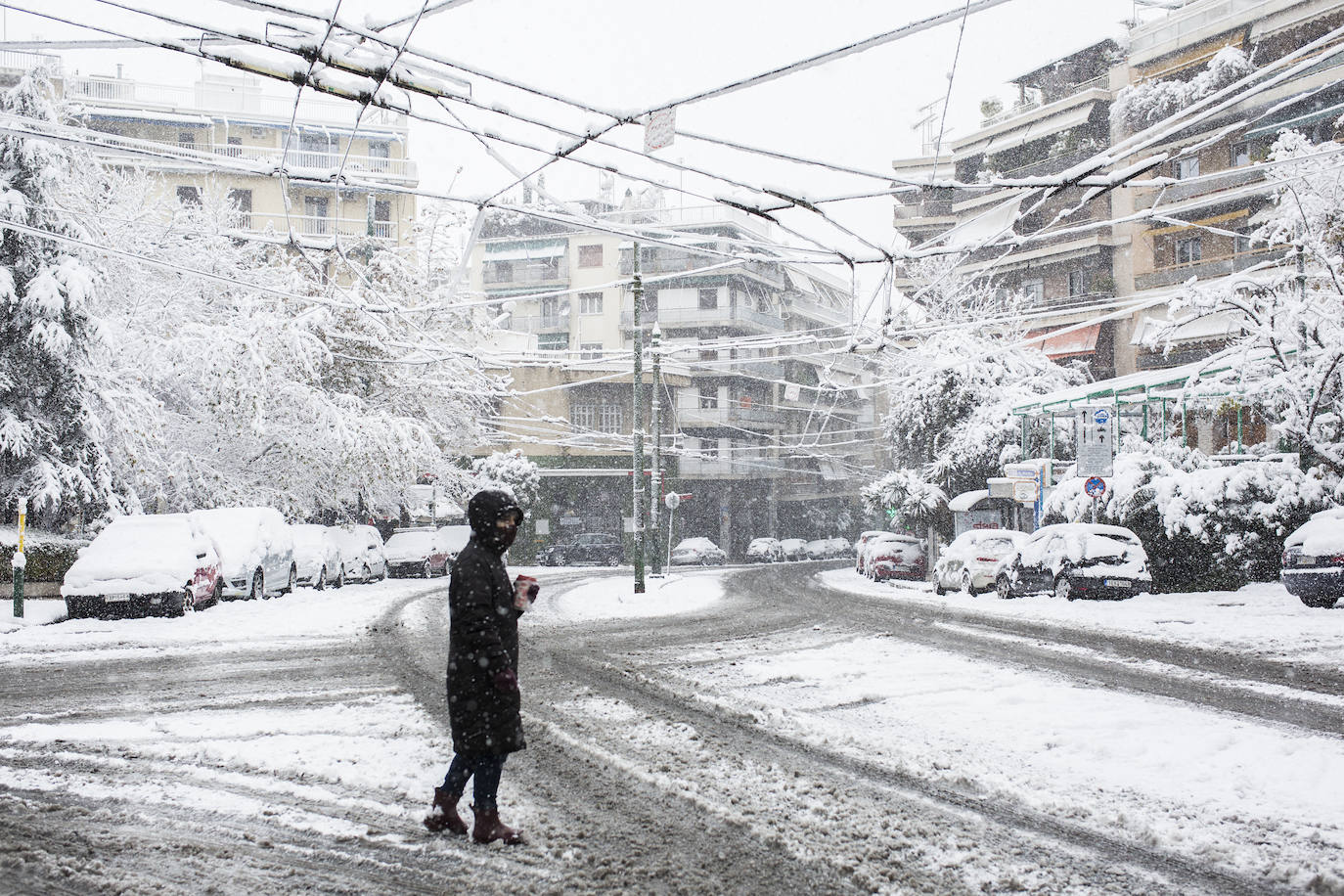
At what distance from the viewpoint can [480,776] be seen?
5.00 m

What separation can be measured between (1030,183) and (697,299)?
53441 mm

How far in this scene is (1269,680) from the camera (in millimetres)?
10000

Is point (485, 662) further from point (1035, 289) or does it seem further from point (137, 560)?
point (1035, 289)

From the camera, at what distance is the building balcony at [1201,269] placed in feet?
116

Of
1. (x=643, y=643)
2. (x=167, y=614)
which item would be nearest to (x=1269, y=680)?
(x=643, y=643)

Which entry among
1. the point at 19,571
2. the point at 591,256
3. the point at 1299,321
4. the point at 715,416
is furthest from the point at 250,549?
the point at 591,256

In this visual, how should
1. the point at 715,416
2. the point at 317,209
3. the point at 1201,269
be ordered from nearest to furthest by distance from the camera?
the point at 1201,269
the point at 317,209
the point at 715,416

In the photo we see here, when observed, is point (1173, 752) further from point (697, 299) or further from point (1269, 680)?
point (697, 299)

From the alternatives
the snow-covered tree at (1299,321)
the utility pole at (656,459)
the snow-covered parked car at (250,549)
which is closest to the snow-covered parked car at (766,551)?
the utility pole at (656,459)

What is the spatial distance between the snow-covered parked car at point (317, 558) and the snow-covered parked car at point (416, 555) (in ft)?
19.4

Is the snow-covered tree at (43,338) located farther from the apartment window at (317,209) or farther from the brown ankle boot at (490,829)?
the apartment window at (317,209)

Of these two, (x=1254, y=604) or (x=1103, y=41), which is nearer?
(x=1254, y=604)

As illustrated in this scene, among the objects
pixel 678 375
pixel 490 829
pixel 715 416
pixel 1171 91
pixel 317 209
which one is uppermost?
pixel 317 209

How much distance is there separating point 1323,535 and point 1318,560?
0.41 meters
